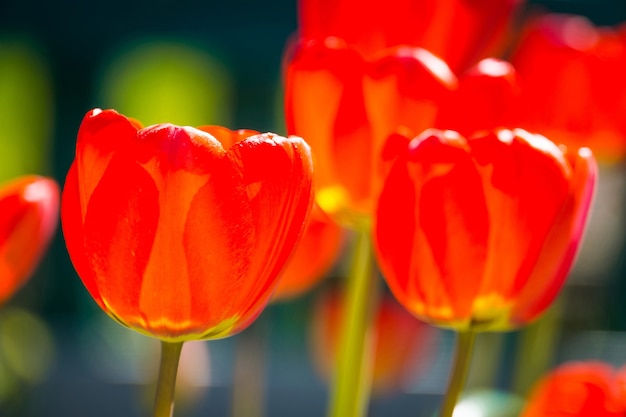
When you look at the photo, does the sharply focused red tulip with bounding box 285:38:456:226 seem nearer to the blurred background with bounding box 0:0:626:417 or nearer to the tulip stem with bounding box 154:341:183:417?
the tulip stem with bounding box 154:341:183:417

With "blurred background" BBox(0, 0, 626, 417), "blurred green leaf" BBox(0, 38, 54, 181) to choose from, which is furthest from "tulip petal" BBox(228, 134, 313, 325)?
"blurred green leaf" BBox(0, 38, 54, 181)

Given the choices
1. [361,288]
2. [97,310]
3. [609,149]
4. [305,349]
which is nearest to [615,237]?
[305,349]

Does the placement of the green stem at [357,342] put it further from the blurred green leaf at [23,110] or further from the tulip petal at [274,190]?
the blurred green leaf at [23,110]

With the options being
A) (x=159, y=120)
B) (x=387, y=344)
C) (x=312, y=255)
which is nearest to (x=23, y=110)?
(x=159, y=120)

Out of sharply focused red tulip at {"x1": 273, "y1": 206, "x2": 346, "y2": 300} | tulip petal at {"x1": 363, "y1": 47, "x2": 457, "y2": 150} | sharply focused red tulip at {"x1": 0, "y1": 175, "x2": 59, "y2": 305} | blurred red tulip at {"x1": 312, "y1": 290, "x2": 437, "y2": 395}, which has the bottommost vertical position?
blurred red tulip at {"x1": 312, "y1": 290, "x2": 437, "y2": 395}

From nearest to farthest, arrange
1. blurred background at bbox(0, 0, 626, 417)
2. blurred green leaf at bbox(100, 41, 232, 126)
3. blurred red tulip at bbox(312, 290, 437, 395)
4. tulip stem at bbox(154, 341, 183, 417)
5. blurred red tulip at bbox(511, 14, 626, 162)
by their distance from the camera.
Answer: tulip stem at bbox(154, 341, 183, 417)
blurred red tulip at bbox(511, 14, 626, 162)
blurred red tulip at bbox(312, 290, 437, 395)
blurred background at bbox(0, 0, 626, 417)
blurred green leaf at bbox(100, 41, 232, 126)

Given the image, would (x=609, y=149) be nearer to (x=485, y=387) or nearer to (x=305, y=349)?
(x=485, y=387)

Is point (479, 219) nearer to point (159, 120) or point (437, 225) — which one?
point (437, 225)
